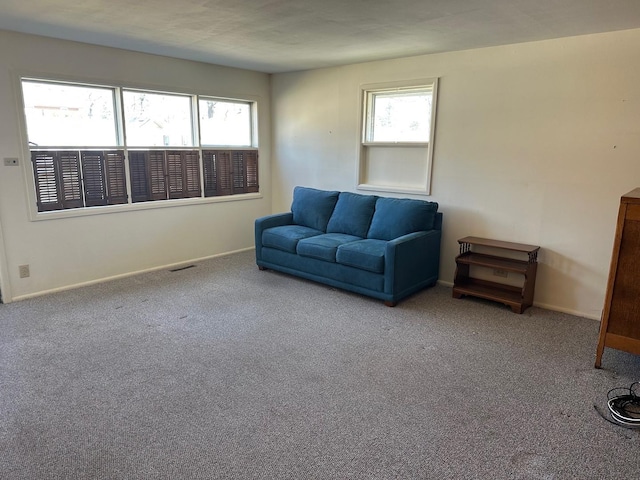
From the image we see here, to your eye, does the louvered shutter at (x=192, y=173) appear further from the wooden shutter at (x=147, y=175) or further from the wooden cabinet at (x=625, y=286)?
the wooden cabinet at (x=625, y=286)

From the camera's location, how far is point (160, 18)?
10.3 feet

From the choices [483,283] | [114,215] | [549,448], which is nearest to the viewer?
[549,448]

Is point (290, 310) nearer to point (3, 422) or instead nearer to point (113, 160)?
point (3, 422)

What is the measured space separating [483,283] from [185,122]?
384 cm

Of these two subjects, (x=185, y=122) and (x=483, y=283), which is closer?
(x=483, y=283)

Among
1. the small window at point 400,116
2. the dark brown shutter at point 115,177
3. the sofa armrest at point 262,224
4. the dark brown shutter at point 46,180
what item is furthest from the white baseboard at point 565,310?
the dark brown shutter at point 46,180

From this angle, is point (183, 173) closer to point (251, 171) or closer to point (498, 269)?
point (251, 171)

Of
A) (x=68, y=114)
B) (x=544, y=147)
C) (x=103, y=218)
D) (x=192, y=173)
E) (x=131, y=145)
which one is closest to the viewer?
(x=544, y=147)

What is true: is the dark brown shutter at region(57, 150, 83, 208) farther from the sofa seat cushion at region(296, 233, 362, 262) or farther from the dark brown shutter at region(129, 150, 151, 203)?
the sofa seat cushion at region(296, 233, 362, 262)

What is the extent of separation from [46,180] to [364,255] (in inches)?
122

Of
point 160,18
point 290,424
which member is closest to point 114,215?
point 160,18

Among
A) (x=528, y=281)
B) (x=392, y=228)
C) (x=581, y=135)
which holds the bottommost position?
(x=528, y=281)

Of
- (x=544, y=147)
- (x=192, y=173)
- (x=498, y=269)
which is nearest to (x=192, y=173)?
(x=192, y=173)

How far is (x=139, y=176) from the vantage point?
462cm
